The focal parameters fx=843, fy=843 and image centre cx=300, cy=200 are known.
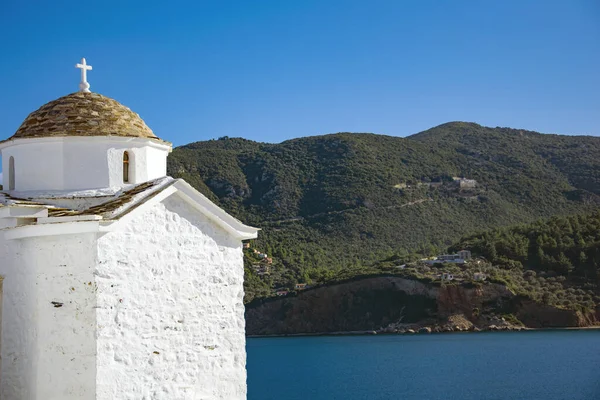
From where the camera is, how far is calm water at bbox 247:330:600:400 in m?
41.0

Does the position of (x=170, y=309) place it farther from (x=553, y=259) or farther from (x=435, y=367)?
(x=553, y=259)

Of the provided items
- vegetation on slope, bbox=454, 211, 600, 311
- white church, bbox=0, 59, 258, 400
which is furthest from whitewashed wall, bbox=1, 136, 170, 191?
vegetation on slope, bbox=454, 211, 600, 311

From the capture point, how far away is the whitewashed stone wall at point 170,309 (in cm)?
1070

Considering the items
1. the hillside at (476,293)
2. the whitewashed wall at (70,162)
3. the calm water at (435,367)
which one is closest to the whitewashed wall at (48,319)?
the whitewashed wall at (70,162)

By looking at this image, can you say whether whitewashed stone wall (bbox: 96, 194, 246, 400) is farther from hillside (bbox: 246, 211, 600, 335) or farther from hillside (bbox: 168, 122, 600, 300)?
hillside (bbox: 168, 122, 600, 300)

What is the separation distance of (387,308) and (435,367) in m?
30.6

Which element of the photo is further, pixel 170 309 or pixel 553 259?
pixel 553 259

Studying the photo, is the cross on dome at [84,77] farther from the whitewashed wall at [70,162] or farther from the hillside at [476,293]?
the hillside at [476,293]

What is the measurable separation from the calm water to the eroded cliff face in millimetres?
3207

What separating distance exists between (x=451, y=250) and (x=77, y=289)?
264ft

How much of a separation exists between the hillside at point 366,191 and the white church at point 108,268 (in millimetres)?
70731

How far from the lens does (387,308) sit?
269 ft

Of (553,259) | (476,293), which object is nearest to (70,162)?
(476,293)

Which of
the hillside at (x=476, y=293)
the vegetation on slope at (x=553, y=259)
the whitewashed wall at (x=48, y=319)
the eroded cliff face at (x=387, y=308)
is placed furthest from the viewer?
the vegetation on slope at (x=553, y=259)
